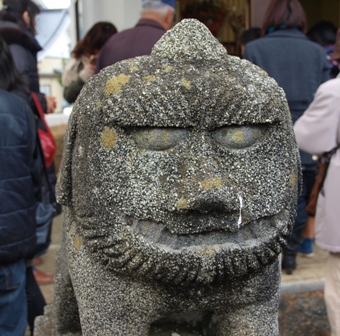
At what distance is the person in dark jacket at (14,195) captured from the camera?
79.0 inches

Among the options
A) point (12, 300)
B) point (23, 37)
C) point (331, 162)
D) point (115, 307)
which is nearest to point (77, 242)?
point (115, 307)

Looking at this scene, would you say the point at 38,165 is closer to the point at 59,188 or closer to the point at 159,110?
the point at 59,188

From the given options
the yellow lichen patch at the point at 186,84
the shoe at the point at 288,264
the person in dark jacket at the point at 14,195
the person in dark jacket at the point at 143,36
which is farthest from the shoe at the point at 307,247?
the yellow lichen patch at the point at 186,84

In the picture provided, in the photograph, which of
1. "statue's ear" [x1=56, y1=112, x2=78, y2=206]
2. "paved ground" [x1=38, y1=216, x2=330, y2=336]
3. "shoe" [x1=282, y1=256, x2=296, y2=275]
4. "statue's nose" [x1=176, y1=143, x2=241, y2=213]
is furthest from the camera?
"shoe" [x1=282, y1=256, x2=296, y2=275]

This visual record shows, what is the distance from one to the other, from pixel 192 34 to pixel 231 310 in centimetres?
75

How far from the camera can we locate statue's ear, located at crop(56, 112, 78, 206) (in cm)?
146

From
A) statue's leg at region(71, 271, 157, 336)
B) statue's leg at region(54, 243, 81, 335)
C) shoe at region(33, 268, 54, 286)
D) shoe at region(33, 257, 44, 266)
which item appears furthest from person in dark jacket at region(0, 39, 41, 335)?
shoe at region(33, 257, 44, 266)

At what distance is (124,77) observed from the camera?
1.34 meters

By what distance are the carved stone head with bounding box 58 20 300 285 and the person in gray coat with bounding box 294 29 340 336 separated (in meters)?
0.81

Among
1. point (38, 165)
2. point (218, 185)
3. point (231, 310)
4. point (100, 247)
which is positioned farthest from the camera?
point (38, 165)

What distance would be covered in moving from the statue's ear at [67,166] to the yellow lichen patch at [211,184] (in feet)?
1.33

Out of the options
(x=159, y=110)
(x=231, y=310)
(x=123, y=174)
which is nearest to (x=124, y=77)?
(x=159, y=110)

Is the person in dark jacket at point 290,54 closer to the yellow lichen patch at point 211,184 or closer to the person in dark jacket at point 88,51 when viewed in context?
the person in dark jacket at point 88,51

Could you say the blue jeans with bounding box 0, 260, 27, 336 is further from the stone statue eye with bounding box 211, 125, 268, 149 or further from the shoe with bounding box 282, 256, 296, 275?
the shoe with bounding box 282, 256, 296, 275
